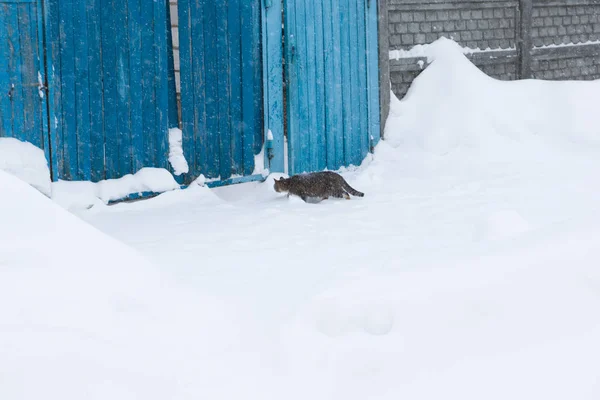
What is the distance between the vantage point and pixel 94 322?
3.80 meters

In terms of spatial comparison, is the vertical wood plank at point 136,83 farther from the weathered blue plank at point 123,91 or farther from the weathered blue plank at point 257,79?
the weathered blue plank at point 257,79

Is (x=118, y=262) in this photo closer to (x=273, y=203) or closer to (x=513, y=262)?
(x=513, y=262)

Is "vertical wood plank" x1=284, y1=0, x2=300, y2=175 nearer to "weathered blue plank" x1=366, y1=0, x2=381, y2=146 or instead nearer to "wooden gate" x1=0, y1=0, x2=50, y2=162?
"weathered blue plank" x1=366, y1=0, x2=381, y2=146

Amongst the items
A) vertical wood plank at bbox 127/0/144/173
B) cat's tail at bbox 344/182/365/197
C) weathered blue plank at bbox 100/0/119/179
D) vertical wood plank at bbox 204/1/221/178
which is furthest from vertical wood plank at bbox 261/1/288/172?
weathered blue plank at bbox 100/0/119/179

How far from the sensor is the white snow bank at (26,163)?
6.83 m

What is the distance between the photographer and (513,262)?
4.91 meters

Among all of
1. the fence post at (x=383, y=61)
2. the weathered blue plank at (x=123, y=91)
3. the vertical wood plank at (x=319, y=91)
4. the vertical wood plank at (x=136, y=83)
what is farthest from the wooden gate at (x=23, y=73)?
the fence post at (x=383, y=61)

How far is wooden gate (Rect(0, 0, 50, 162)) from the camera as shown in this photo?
6914 millimetres

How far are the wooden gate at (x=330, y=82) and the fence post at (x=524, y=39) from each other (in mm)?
3003

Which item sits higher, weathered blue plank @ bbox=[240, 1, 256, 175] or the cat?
weathered blue plank @ bbox=[240, 1, 256, 175]

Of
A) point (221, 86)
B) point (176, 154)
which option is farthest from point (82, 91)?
point (221, 86)

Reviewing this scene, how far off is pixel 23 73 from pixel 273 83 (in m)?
2.80

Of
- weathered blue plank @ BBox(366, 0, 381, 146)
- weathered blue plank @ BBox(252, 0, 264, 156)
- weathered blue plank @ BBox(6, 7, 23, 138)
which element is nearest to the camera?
weathered blue plank @ BBox(6, 7, 23, 138)

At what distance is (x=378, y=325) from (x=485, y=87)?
726 cm
